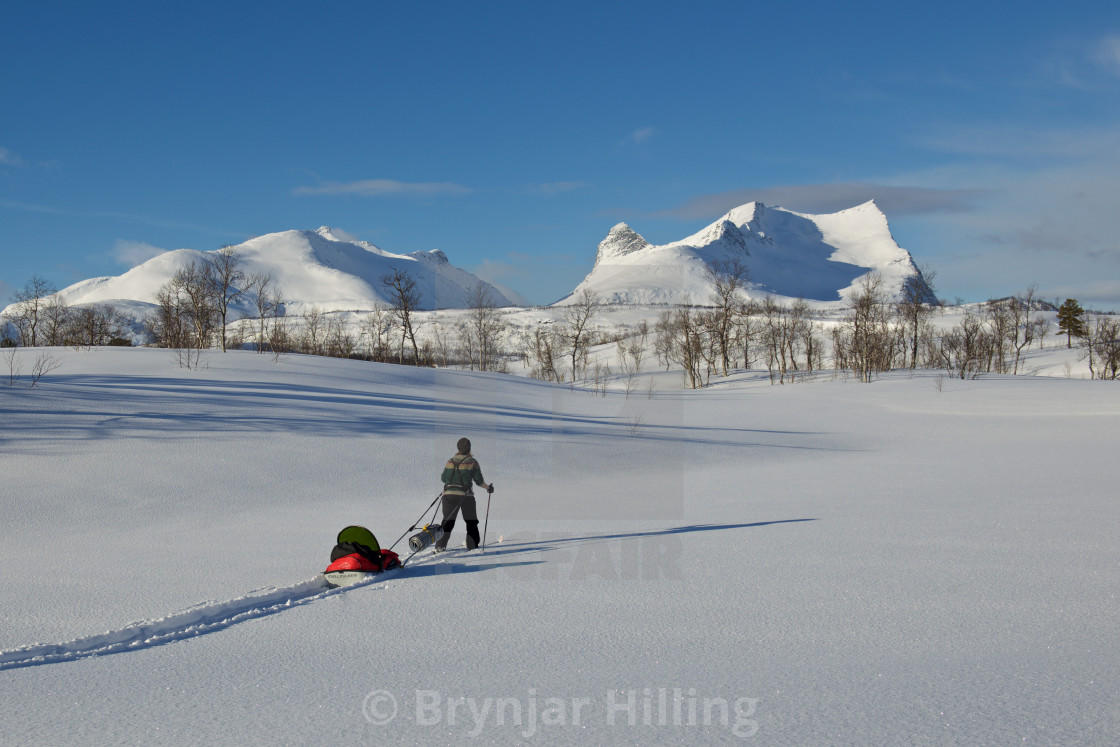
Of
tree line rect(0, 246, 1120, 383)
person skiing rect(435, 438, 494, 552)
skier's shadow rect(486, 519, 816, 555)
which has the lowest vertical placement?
skier's shadow rect(486, 519, 816, 555)

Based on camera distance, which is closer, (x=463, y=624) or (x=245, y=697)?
(x=245, y=697)

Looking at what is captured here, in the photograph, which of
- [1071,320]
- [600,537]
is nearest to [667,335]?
[1071,320]

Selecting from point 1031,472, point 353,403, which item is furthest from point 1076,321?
point 353,403

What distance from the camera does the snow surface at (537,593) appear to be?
356cm

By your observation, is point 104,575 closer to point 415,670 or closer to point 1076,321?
point 415,670

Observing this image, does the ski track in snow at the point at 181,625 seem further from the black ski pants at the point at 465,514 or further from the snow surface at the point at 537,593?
the black ski pants at the point at 465,514

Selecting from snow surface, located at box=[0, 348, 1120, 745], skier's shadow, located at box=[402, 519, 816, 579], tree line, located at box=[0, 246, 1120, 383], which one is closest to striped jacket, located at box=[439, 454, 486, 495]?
skier's shadow, located at box=[402, 519, 816, 579]

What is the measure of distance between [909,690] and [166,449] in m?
13.0

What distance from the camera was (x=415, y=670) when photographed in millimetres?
4176

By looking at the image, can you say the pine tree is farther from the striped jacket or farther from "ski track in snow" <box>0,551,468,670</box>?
"ski track in snow" <box>0,551,468,670</box>

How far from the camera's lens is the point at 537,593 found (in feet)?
19.5

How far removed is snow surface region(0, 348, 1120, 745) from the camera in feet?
11.7

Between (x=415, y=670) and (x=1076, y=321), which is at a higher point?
(x=1076, y=321)

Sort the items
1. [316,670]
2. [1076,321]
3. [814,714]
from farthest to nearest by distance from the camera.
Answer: [1076,321] < [316,670] < [814,714]
